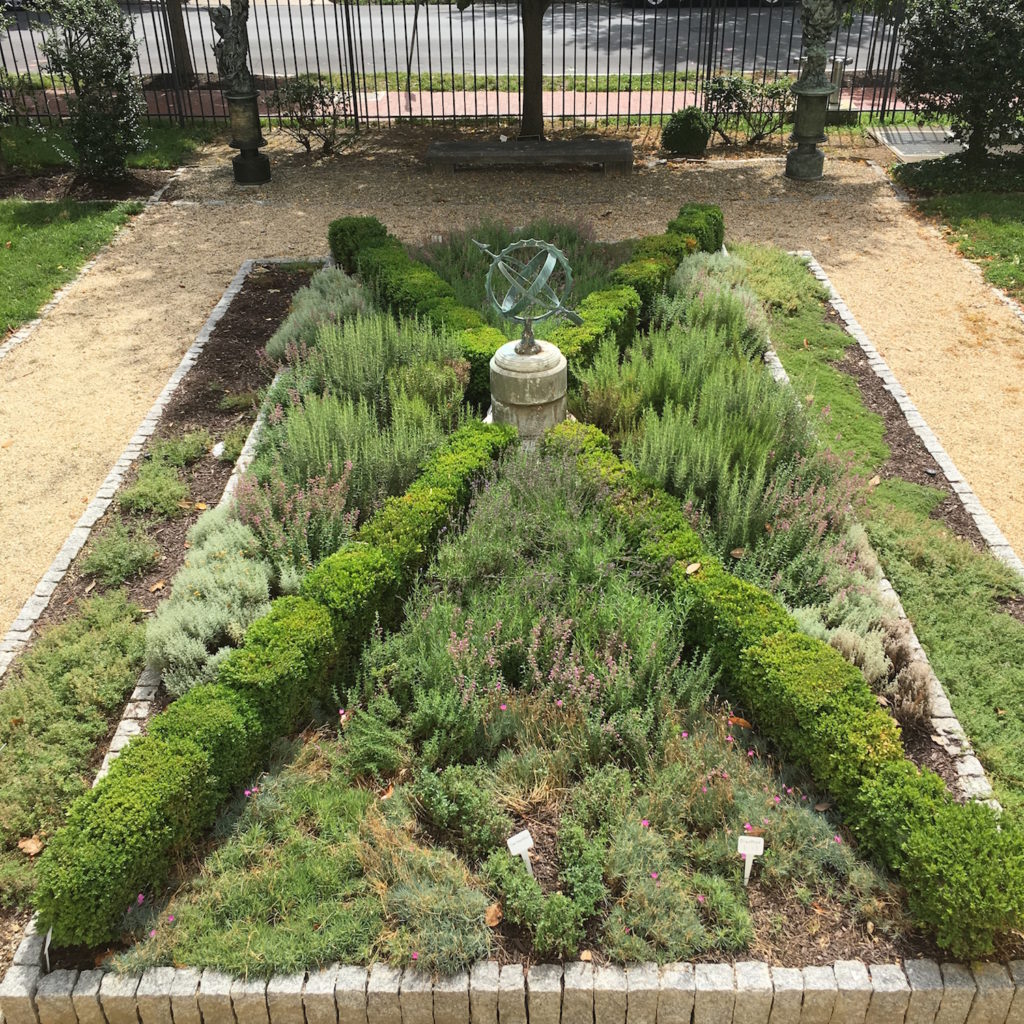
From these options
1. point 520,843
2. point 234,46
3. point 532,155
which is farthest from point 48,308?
point 520,843

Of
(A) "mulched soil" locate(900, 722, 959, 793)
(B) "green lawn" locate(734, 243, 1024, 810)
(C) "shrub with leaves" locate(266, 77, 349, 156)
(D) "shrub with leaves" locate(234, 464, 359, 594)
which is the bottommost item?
(A) "mulched soil" locate(900, 722, 959, 793)

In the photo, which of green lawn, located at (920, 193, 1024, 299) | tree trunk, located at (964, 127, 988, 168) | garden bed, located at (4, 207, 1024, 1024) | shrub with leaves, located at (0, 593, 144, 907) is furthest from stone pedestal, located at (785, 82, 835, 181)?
shrub with leaves, located at (0, 593, 144, 907)

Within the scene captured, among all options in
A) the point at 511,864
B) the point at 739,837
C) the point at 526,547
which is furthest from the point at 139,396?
the point at 739,837

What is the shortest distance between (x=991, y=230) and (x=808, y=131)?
3.05 meters

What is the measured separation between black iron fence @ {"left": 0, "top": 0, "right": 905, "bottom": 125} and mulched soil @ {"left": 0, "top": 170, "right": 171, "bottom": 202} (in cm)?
173

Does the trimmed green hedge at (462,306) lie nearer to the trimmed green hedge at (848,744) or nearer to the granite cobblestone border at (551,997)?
the trimmed green hedge at (848,744)

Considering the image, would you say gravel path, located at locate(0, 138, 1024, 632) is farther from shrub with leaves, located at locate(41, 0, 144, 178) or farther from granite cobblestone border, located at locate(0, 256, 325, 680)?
shrub with leaves, located at locate(41, 0, 144, 178)

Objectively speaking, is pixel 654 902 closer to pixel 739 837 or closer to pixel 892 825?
pixel 739 837

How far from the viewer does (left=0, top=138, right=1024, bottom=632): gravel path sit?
24.7 ft

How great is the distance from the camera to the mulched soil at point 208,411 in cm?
625

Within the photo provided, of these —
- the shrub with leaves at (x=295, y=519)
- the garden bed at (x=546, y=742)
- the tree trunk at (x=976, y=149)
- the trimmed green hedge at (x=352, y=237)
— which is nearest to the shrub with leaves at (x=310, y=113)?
the trimmed green hedge at (x=352, y=237)

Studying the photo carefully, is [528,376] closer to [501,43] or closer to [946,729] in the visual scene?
[946,729]

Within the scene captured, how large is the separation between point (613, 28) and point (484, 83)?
605 centimetres

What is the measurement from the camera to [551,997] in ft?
12.7
